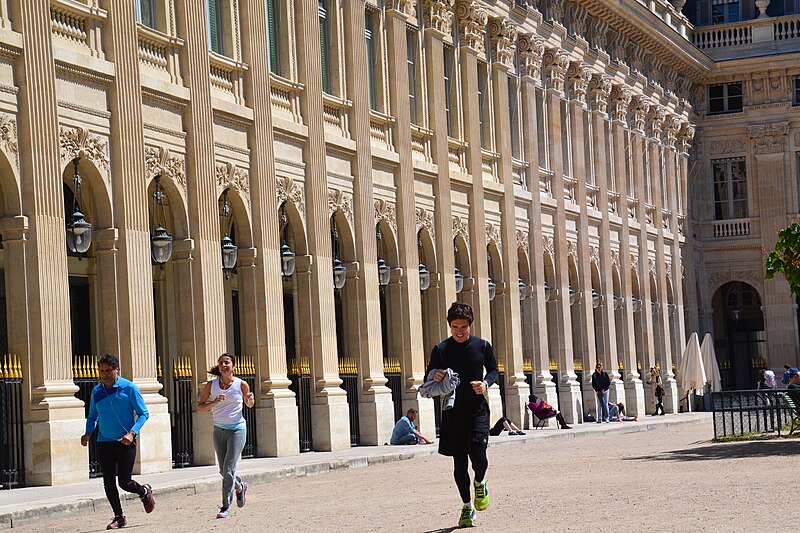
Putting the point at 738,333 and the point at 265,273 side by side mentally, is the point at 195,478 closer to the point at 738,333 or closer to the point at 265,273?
the point at 265,273

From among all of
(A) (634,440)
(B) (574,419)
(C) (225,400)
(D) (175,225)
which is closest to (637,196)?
(B) (574,419)

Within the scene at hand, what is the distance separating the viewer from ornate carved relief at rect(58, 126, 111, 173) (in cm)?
2258

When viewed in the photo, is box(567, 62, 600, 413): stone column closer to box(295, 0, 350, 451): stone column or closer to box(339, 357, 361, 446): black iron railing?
box(339, 357, 361, 446): black iron railing

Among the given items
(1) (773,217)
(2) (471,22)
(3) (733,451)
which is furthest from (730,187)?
(3) (733,451)

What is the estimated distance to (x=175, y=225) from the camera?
25.8 m

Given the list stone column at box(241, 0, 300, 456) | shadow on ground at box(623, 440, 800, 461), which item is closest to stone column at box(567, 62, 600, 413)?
stone column at box(241, 0, 300, 456)

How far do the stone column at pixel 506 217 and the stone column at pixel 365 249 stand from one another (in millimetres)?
8097

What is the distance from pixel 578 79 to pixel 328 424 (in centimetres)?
2008

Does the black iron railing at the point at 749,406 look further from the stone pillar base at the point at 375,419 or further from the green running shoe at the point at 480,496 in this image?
the green running shoe at the point at 480,496

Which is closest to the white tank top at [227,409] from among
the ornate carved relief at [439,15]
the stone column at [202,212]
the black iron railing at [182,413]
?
the black iron railing at [182,413]

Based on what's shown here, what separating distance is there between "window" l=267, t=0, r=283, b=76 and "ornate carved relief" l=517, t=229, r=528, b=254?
1335 cm

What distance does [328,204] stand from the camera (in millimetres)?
30906

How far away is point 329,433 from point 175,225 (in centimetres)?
557

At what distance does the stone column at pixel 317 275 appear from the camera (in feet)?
97.4
